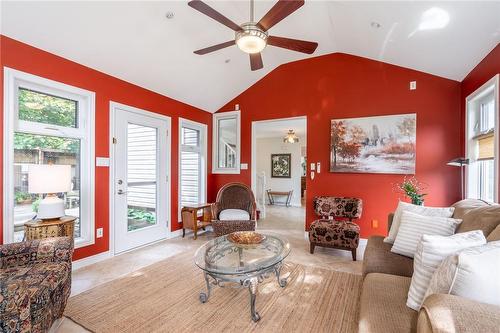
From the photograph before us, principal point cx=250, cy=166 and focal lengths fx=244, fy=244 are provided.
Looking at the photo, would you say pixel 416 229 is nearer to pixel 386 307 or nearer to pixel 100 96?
pixel 386 307

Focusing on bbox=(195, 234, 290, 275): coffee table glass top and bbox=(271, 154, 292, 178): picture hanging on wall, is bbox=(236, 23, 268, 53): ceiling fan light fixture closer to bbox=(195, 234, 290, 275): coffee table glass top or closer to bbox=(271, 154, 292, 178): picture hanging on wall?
bbox=(195, 234, 290, 275): coffee table glass top

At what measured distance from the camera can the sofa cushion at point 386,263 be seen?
1902 mm

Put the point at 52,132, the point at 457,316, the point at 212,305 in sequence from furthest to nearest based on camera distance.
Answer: the point at 52,132 → the point at 212,305 → the point at 457,316

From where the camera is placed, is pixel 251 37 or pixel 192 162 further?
pixel 192 162

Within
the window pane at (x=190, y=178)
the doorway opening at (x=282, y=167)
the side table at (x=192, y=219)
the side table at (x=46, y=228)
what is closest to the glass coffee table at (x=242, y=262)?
the side table at (x=46, y=228)

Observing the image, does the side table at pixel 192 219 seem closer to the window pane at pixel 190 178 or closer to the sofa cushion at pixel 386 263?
the window pane at pixel 190 178

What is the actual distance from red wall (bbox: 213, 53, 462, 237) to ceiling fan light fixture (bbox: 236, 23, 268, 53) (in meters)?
2.38

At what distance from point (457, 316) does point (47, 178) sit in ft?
10.2

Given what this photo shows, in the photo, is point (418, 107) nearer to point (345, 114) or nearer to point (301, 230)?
point (345, 114)

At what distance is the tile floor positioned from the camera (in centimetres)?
265

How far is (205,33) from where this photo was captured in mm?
3354

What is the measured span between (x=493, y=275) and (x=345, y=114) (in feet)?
11.5

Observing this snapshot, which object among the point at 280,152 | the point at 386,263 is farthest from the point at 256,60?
the point at 280,152

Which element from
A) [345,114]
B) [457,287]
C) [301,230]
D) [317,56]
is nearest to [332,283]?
[457,287]
